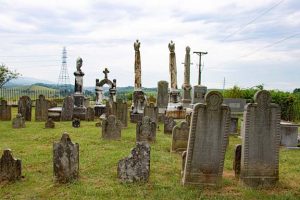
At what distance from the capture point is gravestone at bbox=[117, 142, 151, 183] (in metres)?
8.09

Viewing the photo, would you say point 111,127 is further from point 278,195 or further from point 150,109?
point 278,195

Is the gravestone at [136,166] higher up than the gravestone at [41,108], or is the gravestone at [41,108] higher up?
the gravestone at [41,108]

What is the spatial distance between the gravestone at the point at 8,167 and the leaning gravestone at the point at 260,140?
16.8 feet

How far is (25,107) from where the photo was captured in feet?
71.3

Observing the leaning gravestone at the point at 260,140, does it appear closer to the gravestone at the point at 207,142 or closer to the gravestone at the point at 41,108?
the gravestone at the point at 207,142

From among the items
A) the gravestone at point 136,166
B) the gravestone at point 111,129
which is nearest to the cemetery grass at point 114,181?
the gravestone at point 136,166

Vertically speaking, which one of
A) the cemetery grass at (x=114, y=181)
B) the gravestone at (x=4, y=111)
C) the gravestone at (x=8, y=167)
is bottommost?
the cemetery grass at (x=114, y=181)

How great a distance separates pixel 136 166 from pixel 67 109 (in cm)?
1501

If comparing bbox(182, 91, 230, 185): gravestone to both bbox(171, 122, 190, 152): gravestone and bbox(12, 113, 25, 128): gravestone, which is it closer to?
bbox(171, 122, 190, 152): gravestone

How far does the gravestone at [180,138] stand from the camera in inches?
473

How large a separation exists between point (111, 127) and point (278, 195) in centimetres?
781

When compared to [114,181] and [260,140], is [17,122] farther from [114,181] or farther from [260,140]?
[260,140]

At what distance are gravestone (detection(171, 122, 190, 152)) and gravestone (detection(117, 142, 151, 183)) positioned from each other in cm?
394

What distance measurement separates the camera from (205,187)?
795 cm
